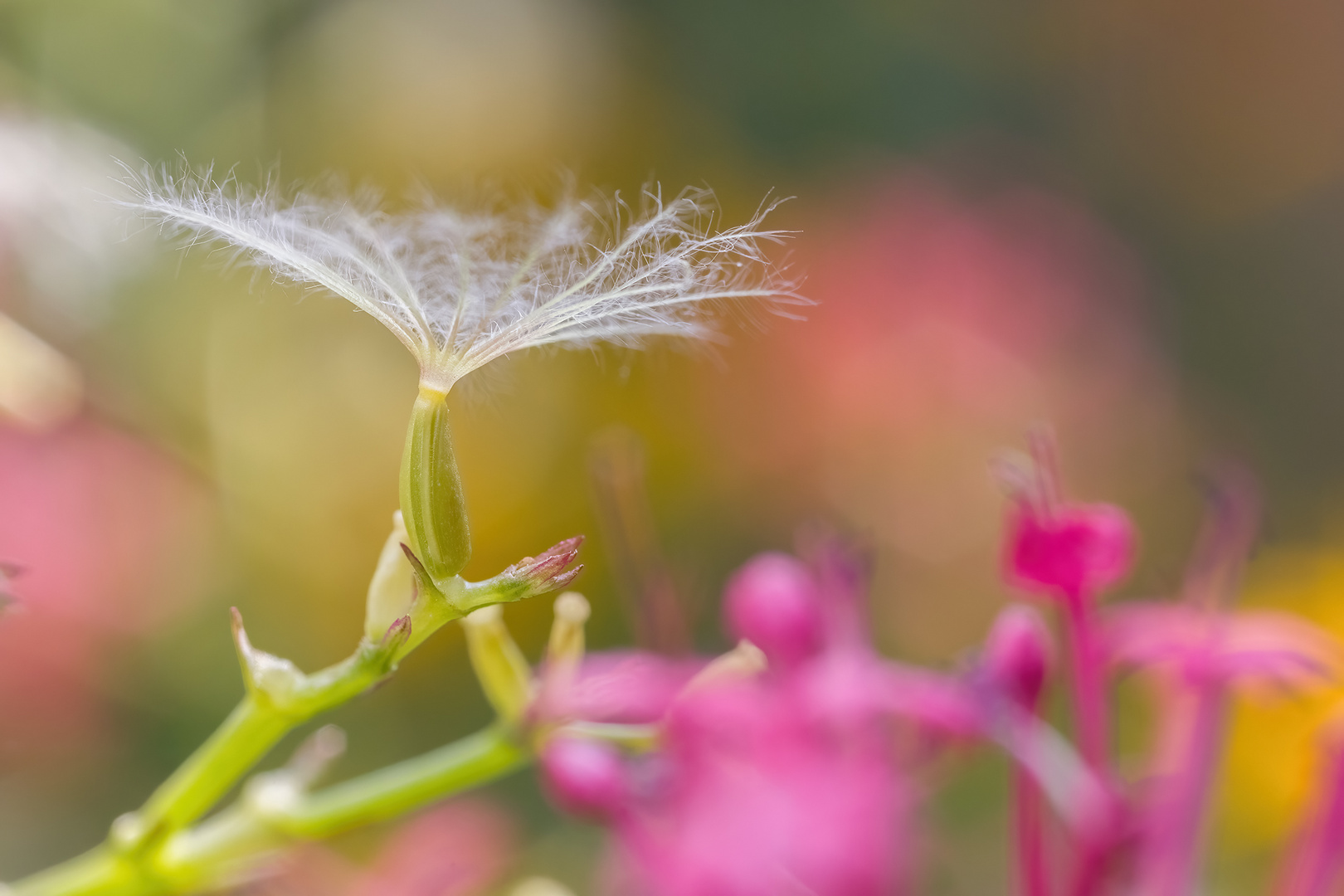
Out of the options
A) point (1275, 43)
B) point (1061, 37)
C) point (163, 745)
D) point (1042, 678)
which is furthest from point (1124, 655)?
point (1275, 43)

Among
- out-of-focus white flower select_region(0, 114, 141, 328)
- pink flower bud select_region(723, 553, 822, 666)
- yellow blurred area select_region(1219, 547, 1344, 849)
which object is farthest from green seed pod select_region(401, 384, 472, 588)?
yellow blurred area select_region(1219, 547, 1344, 849)

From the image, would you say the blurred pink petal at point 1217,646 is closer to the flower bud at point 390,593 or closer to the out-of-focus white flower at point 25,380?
the flower bud at point 390,593

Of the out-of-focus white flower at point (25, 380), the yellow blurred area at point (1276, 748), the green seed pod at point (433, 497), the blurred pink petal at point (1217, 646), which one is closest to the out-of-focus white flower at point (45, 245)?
the out-of-focus white flower at point (25, 380)

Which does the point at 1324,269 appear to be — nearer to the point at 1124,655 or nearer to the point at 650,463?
the point at 650,463

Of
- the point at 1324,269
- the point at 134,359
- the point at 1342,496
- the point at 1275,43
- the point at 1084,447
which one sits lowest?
the point at 1342,496

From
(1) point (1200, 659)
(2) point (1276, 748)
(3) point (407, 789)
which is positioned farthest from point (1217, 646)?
(2) point (1276, 748)

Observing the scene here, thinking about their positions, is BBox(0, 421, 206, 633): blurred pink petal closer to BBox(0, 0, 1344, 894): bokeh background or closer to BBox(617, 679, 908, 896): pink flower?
BBox(0, 0, 1344, 894): bokeh background

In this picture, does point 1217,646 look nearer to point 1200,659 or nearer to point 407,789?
point 1200,659
